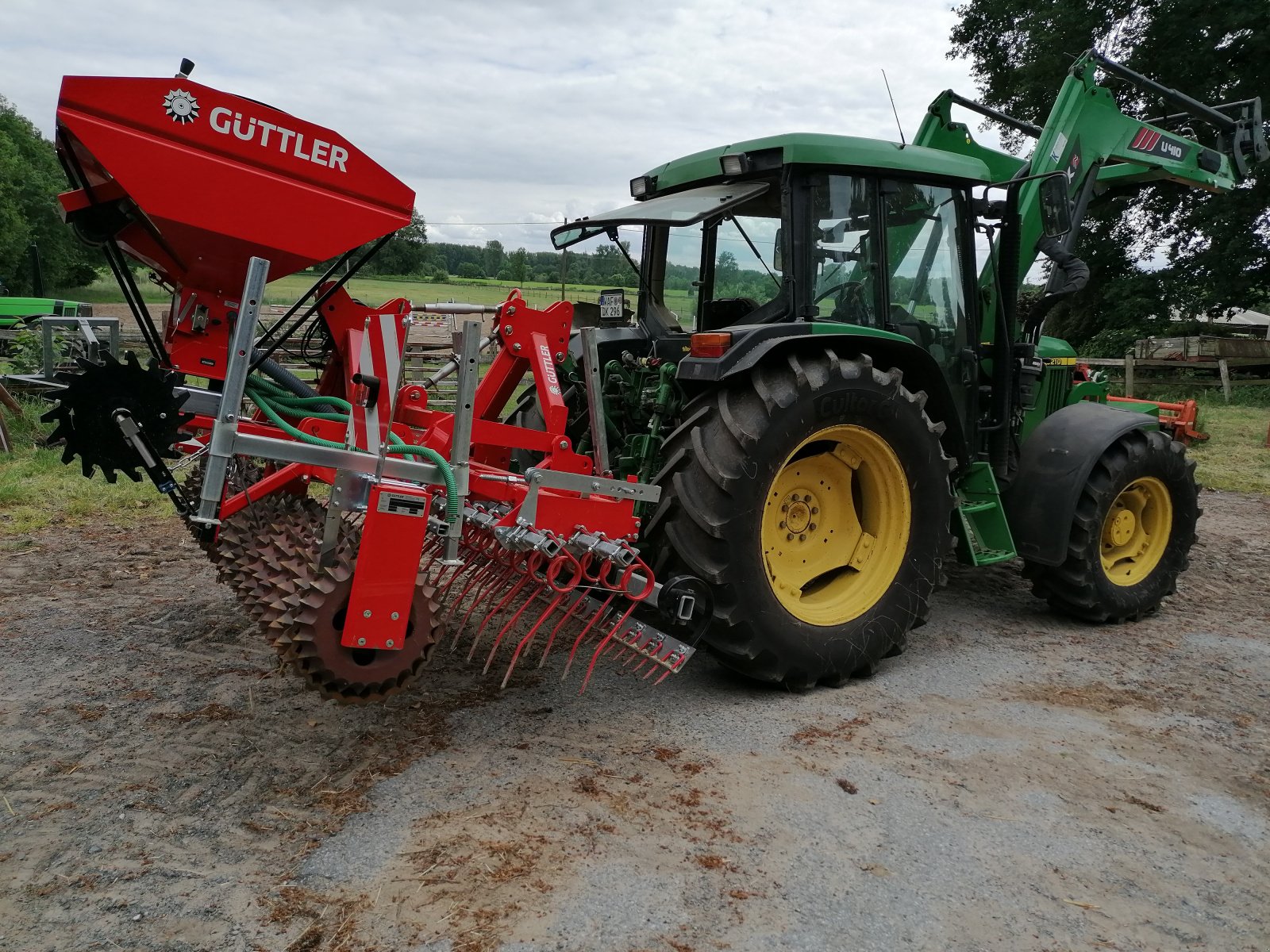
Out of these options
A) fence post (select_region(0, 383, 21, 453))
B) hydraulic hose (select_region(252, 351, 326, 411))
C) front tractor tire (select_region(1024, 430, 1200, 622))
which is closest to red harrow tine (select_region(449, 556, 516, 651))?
hydraulic hose (select_region(252, 351, 326, 411))

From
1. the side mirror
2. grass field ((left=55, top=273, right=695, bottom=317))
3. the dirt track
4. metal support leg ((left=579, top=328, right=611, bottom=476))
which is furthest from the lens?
the side mirror

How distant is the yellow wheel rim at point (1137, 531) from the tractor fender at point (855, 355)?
40.9 inches

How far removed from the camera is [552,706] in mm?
3365

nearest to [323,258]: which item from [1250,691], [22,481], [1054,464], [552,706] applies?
[552,706]

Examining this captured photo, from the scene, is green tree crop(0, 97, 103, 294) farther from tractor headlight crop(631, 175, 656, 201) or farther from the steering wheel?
the steering wheel

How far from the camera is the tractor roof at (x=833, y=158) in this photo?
3.58 meters

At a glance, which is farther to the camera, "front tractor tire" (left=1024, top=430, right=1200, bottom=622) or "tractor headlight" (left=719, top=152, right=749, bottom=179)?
"front tractor tire" (left=1024, top=430, right=1200, bottom=622)

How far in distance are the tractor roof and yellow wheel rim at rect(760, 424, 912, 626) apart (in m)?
1.08

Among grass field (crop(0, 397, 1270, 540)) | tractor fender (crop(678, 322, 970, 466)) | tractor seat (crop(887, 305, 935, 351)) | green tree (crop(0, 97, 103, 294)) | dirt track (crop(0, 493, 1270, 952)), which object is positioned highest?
green tree (crop(0, 97, 103, 294))

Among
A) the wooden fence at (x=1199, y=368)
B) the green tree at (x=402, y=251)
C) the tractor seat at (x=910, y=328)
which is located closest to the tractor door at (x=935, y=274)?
the tractor seat at (x=910, y=328)

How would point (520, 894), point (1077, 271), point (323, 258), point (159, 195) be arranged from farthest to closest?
point (1077, 271), point (323, 258), point (159, 195), point (520, 894)

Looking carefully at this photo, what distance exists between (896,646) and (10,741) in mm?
3228

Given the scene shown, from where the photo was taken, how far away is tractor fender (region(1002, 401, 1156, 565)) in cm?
429

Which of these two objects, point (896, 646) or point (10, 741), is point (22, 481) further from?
point (896, 646)
